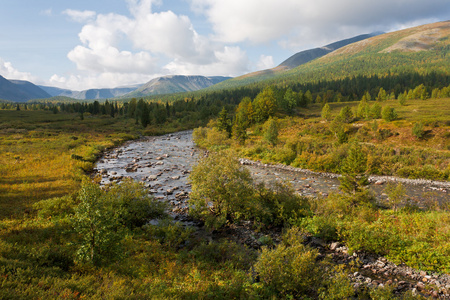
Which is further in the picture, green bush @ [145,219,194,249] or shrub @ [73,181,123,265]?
green bush @ [145,219,194,249]

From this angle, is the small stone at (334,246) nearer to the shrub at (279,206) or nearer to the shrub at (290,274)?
the shrub at (279,206)

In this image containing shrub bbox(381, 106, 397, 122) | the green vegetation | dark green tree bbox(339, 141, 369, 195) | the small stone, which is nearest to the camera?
Answer: the green vegetation

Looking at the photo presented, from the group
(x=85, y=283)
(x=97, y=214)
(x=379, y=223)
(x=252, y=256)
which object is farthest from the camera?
(x=379, y=223)

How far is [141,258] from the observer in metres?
14.0

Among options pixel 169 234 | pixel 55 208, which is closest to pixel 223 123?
pixel 55 208

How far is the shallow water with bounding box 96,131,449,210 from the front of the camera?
28438mm

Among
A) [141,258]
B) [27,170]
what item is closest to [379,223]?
[141,258]

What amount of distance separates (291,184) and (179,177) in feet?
59.2

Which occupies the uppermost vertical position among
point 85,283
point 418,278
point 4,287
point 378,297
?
point 4,287

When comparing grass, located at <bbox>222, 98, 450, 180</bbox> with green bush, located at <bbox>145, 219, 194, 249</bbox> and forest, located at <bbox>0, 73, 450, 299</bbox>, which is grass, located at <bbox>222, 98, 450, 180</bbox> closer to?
forest, located at <bbox>0, 73, 450, 299</bbox>

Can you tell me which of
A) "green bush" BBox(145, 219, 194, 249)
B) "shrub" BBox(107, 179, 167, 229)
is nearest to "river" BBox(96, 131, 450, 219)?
"shrub" BBox(107, 179, 167, 229)

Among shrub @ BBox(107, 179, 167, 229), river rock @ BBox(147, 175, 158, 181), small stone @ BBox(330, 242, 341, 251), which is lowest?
small stone @ BBox(330, 242, 341, 251)

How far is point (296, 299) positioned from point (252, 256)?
405 centimetres

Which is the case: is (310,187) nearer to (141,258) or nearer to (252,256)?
(252,256)
